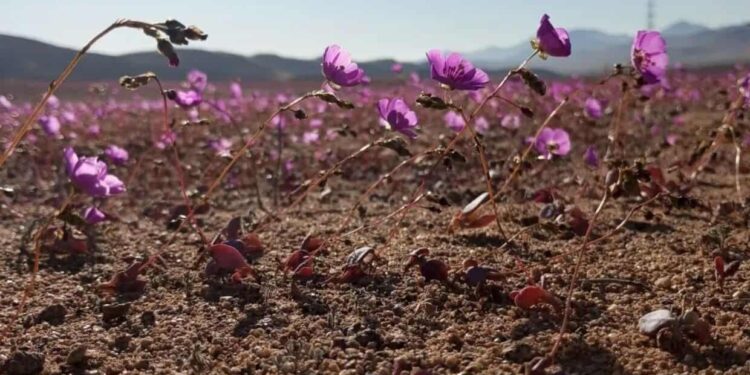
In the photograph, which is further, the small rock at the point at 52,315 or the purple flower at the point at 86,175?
the small rock at the point at 52,315

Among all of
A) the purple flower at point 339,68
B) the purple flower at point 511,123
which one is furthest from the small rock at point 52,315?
the purple flower at point 511,123

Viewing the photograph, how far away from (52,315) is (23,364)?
0.37 meters

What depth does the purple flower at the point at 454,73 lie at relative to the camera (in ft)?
7.64

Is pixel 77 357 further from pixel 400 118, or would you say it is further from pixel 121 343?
pixel 400 118

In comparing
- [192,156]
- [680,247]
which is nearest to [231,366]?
[680,247]

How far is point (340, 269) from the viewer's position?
96.8 inches

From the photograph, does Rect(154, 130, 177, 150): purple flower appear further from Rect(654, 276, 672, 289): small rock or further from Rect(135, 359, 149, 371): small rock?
Rect(654, 276, 672, 289): small rock

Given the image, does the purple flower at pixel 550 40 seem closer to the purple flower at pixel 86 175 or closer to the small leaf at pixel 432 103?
the small leaf at pixel 432 103

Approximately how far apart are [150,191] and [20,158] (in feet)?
6.92

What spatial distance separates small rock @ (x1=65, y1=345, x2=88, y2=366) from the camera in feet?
6.11

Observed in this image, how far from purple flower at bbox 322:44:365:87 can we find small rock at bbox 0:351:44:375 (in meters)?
1.07

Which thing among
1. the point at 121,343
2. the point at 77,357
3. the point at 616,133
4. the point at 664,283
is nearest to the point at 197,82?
the point at 616,133

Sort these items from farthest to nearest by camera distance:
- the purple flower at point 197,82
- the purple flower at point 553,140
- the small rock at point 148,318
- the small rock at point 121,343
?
the purple flower at point 197,82
the purple flower at point 553,140
the small rock at point 148,318
the small rock at point 121,343

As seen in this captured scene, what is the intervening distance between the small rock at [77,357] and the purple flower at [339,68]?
998 millimetres
